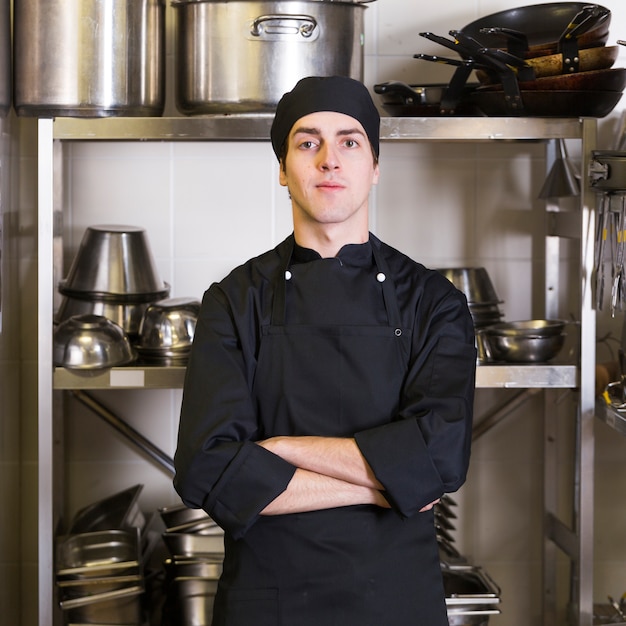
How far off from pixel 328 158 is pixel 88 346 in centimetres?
76

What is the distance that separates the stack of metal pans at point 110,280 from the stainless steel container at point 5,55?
353 millimetres

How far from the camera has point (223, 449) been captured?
1509 mm

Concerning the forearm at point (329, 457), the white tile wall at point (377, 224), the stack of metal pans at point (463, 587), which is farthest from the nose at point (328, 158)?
the stack of metal pans at point (463, 587)

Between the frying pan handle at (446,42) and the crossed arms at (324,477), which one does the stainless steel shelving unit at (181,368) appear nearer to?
the frying pan handle at (446,42)

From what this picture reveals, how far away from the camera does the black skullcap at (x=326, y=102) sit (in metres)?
1.60

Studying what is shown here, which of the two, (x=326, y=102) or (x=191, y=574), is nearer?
(x=326, y=102)

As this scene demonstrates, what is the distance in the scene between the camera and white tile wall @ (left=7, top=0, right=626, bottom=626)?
252cm

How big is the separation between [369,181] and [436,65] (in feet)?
3.31

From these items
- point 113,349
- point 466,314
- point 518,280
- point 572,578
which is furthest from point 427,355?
point 572,578

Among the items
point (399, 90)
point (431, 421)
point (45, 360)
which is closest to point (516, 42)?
Result: point (399, 90)

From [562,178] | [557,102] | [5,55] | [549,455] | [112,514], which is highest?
[5,55]

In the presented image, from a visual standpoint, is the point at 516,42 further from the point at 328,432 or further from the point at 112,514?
the point at 112,514

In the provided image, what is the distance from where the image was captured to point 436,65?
8.29 feet

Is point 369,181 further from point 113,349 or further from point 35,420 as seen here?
point 35,420
